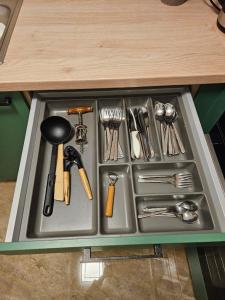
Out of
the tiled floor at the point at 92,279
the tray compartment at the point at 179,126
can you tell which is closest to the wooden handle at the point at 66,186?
the tray compartment at the point at 179,126

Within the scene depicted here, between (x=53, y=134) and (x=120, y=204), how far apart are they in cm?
34

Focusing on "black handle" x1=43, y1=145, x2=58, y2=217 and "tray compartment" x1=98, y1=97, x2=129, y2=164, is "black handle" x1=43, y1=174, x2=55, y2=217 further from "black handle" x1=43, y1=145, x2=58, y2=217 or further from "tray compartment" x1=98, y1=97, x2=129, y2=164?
"tray compartment" x1=98, y1=97, x2=129, y2=164

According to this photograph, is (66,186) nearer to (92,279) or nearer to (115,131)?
(115,131)

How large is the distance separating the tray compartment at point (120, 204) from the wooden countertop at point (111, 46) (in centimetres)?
29

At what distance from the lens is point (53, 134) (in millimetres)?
854

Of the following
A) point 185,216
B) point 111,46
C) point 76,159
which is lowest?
point 185,216

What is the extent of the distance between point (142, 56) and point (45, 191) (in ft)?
1.76

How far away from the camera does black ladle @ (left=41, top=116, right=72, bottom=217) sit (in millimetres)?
770

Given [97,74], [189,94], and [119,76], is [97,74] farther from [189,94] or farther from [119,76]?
[189,94]

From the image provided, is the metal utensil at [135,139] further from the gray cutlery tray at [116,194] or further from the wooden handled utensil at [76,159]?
the wooden handled utensil at [76,159]

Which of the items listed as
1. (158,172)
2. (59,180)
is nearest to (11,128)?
(59,180)

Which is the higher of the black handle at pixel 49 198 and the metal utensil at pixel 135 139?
the metal utensil at pixel 135 139

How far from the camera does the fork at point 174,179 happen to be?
0.82 m

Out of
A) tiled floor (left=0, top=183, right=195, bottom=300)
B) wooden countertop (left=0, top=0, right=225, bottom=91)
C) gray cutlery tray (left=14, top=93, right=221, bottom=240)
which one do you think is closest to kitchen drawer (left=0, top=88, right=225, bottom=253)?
gray cutlery tray (left=14, top=93, right=221, bottom=240)
